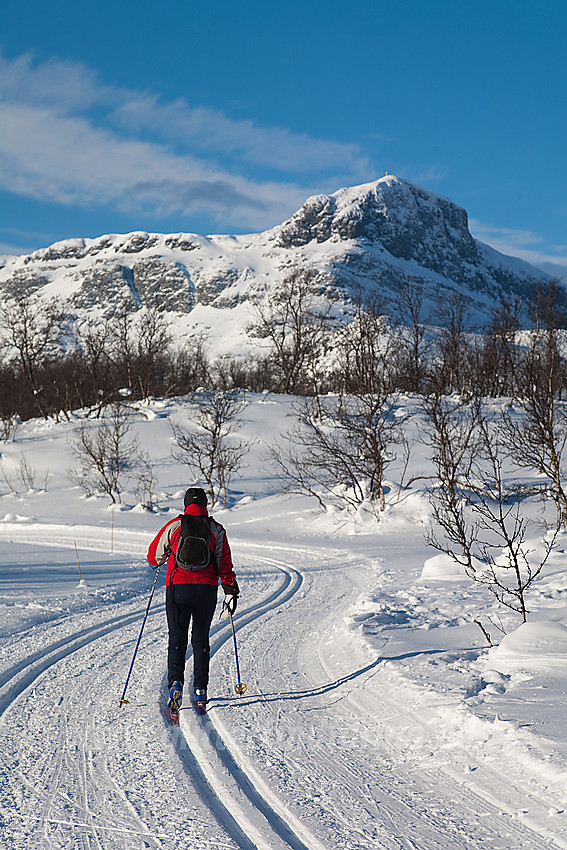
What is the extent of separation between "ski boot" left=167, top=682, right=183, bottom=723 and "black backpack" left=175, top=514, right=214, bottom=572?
0.99m

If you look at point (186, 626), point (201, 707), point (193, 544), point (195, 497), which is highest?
point (195, 497)

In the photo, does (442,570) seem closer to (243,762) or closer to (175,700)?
(175,700)

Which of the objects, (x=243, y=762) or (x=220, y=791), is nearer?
(x=220, y=791)

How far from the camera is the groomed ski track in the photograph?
327 centimetres

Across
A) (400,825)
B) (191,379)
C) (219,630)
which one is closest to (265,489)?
(219,630)

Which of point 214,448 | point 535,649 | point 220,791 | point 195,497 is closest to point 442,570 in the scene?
point 535,649

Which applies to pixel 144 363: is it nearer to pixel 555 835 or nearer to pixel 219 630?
pixel 219 630

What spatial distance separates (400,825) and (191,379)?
65.5 meters

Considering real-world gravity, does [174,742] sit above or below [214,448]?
below

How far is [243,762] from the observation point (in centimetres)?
415

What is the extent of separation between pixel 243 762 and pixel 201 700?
3.76 ft

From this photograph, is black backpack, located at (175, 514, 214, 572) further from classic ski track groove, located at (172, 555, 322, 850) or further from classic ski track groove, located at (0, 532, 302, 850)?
classic ski track groove, located at (0, 532, 302, 850)

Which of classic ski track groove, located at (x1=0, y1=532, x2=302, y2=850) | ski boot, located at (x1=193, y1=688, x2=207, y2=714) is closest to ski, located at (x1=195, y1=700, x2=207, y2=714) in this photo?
ski boot, located at (x1=193, y1=688, x2=207, y2=714)

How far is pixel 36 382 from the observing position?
50.9 m
